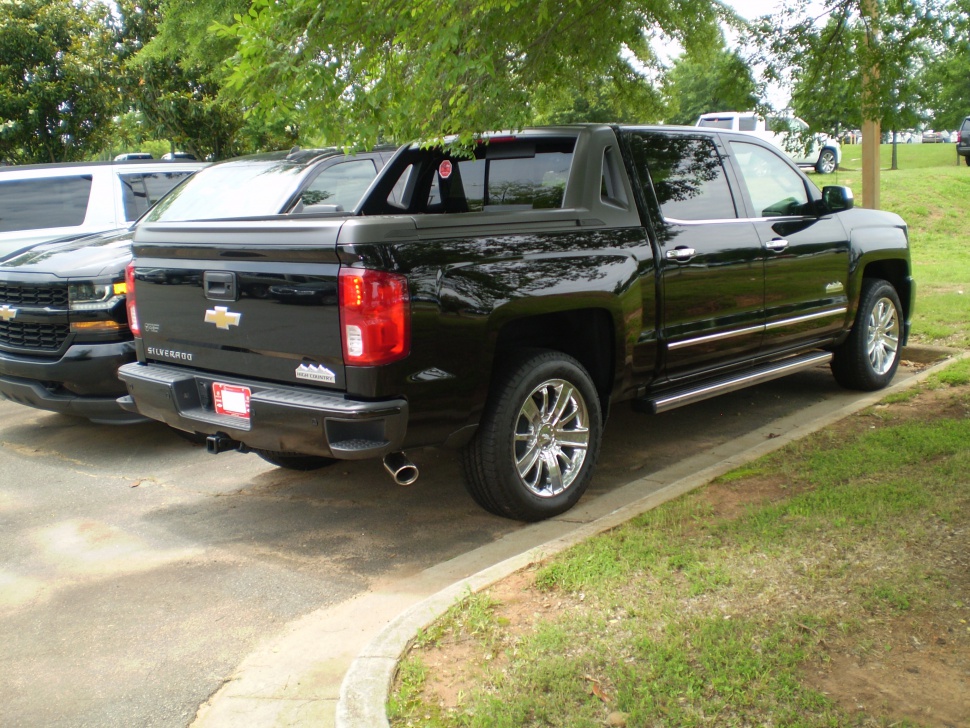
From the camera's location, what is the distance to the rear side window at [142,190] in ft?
28.1

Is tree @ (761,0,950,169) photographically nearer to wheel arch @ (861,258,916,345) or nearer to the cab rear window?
wheel arch @ (861,258,916,345)

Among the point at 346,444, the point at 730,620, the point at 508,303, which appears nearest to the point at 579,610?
the point at 730,620

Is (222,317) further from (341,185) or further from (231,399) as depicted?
(341,185)

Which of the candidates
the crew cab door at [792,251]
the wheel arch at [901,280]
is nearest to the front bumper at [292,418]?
the crew cab door at [792,251]

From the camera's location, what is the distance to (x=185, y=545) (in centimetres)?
471

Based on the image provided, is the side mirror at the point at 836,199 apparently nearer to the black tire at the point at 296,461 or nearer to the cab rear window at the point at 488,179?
the cab rear window at the point at 488,179

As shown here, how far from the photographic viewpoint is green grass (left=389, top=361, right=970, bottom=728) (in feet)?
9.71

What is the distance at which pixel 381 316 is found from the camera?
393 centimetres

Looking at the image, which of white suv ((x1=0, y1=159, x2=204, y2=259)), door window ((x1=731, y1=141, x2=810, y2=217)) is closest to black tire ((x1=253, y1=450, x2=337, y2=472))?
door window ((x1=731, y1=141, x2=810, y2=217))

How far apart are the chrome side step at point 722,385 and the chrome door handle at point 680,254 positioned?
77 centimetres

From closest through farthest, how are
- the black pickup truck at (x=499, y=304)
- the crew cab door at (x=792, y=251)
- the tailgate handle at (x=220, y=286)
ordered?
1. the black pickup truck at (x=499, y=304)
2. the tailgate handle at (x=220, y=286)
3. the crew cab door at (x=792, y=251)

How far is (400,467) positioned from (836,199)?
396 centimetres

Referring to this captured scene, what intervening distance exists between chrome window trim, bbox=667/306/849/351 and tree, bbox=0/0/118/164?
11887 millimetres

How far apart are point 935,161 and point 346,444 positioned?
118 ft
